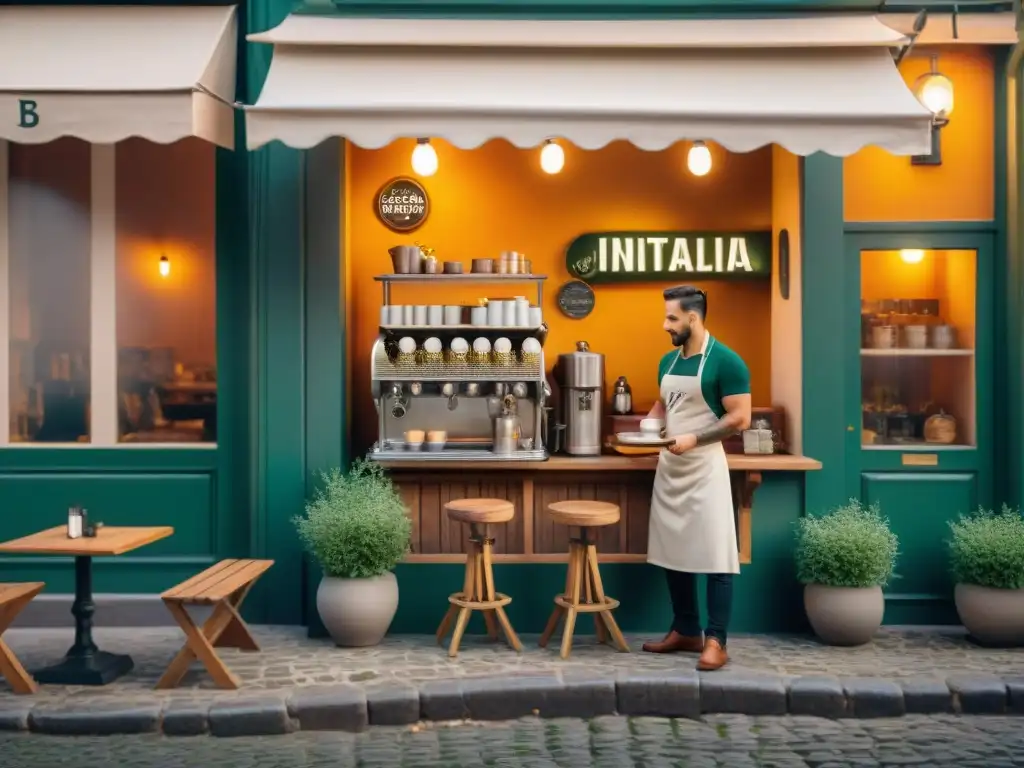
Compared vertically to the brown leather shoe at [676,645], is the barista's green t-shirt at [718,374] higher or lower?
higher

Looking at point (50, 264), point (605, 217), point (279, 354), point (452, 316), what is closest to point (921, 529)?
point (605, 217)

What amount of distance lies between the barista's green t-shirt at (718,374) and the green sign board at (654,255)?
1.73 m

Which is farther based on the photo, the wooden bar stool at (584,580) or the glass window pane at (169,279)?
the glass window pane at (169,279)

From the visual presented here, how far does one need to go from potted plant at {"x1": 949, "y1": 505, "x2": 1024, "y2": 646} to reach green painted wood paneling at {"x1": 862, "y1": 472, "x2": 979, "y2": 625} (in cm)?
41

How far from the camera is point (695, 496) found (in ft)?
23.4

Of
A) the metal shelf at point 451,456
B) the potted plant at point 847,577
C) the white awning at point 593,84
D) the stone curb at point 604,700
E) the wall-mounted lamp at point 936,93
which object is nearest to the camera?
the stone curb at point 604,700

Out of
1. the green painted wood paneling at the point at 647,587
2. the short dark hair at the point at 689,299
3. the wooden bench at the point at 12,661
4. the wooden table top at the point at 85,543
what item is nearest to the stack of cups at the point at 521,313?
the short dark hair at the point at 689,299

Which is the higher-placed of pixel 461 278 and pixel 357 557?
pixel 461 278

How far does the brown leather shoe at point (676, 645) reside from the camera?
723 centimetres

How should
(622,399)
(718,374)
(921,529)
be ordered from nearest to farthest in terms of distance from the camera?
1. (718,374)
2. (921,529)
3. (622,399)

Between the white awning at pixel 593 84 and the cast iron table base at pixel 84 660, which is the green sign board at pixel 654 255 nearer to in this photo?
the white awning at pixel 593 84

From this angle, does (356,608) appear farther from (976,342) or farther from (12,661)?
(976,342)

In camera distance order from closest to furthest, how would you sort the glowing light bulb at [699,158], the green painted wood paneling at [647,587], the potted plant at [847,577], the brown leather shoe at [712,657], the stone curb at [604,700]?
the stone curb at [604,700]
the brown leather shoe at [712,657]
the potted plant at [847,577]
the green painted wood paneling at [647,587]
the glowing light bulb at [699,158]

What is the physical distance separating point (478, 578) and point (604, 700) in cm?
131
